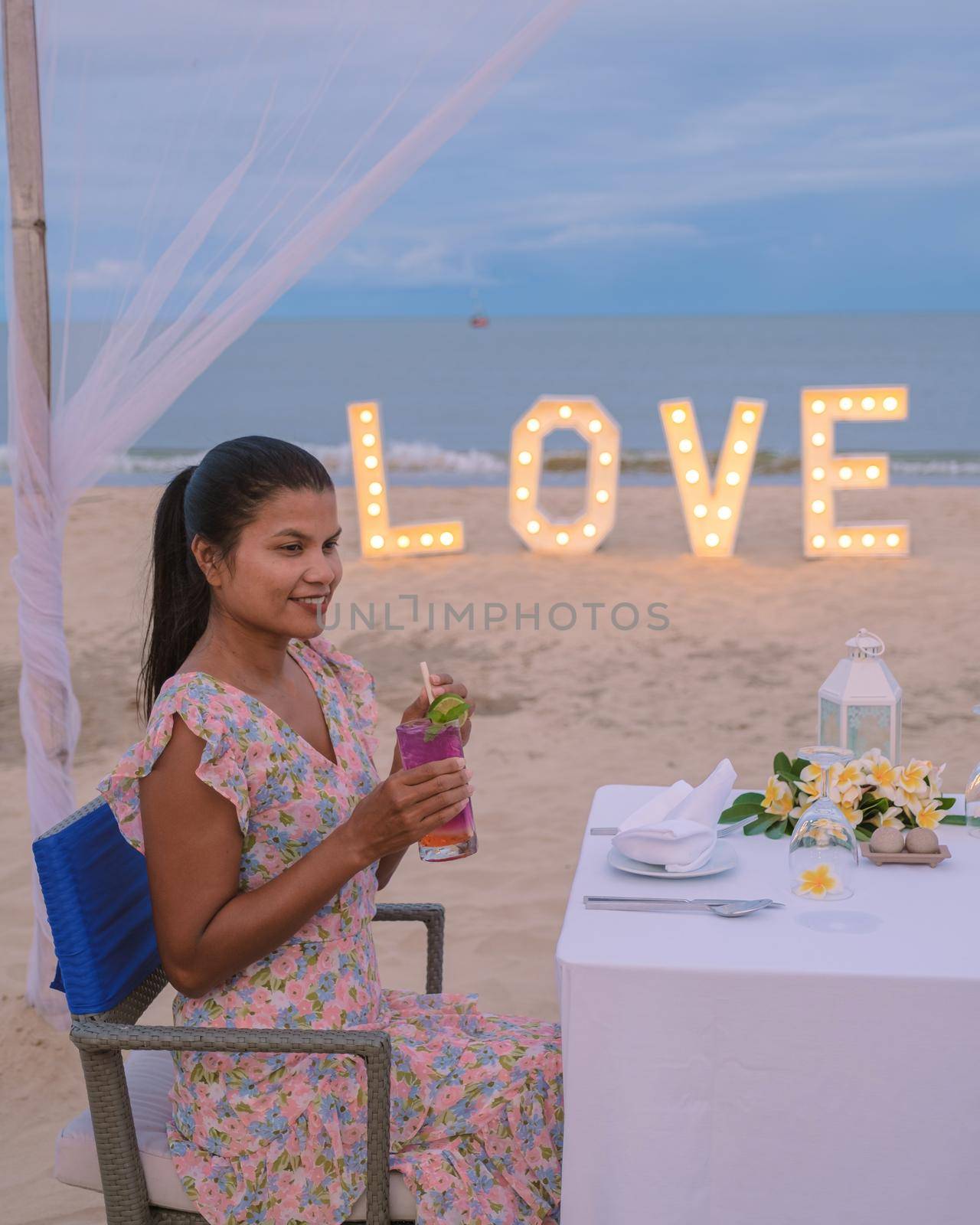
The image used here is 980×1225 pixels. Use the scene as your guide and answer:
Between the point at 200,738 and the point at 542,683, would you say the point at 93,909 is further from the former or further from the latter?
the point at 542,683

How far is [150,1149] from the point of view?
82.6 inches

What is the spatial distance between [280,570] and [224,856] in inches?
18.4

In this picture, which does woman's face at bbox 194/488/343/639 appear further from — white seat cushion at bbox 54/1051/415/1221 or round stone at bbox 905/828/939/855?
round stone at bbox 905/828/939/855

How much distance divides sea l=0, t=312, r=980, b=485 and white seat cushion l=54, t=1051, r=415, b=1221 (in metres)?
1.72

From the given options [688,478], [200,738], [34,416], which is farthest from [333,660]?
[688,478]

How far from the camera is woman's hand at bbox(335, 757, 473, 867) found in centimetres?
194

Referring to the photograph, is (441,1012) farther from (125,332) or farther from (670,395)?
(670,395)

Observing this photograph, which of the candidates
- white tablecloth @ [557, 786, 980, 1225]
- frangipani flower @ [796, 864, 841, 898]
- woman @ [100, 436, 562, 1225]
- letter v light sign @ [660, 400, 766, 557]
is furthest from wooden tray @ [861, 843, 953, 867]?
letter v light sign @ [660, 400, 766, 557]

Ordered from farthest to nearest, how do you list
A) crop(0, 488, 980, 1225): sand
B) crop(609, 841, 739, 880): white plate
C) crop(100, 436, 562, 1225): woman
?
crop(0, 488, 980, 1225): sand
crop(609, 841, 739, 880): white plate
crop(100, 436, 562, 1225): woman

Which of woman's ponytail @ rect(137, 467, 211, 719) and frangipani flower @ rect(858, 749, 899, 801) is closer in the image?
woman's ponytail @ rect(137, 467, 211, 719)

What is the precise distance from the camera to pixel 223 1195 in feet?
6.67

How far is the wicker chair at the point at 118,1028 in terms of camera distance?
1.95 metres

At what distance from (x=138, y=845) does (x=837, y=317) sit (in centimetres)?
8743

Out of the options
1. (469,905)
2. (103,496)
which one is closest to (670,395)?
(103,496)
